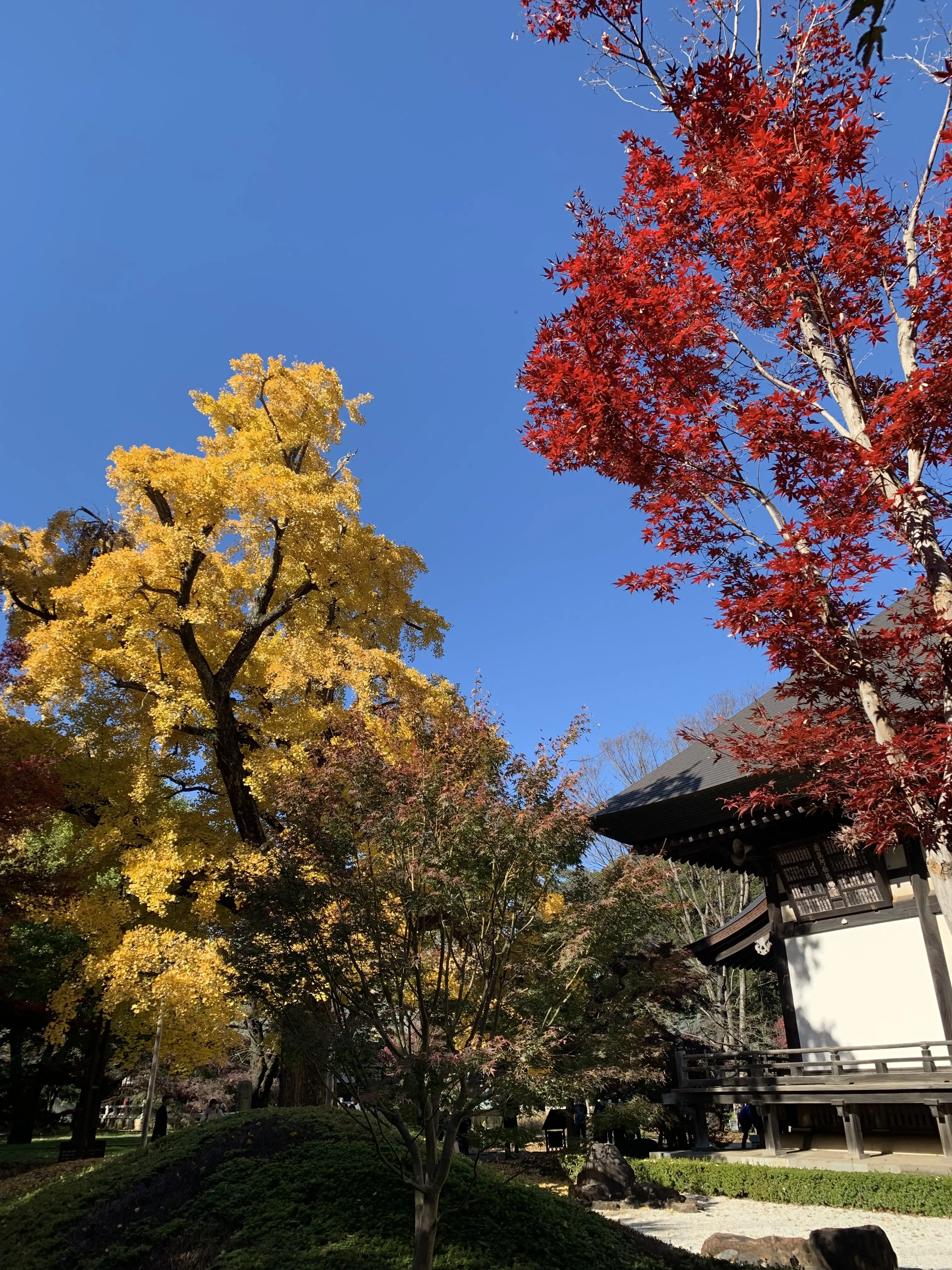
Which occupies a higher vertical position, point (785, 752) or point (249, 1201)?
point (785, 752)

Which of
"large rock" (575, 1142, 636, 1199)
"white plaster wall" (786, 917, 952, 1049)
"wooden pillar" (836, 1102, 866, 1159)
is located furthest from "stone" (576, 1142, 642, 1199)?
"white plaster wall" (786, 917, 952, 1049)

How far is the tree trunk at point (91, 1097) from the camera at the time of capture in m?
16.2

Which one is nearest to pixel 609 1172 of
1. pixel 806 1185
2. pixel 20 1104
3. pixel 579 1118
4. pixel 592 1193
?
pixel 592 1193

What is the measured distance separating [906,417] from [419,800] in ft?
14.3

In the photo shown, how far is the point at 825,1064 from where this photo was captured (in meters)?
10.2

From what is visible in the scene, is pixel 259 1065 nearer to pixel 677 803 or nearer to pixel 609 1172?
pixel 609 1172

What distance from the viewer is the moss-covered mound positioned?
6289 millimetres

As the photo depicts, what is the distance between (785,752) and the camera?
519 cm

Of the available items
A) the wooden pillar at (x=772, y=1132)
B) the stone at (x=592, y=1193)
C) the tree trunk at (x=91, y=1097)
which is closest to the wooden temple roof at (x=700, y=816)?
the wooden pillar at (x=772, y=1132)

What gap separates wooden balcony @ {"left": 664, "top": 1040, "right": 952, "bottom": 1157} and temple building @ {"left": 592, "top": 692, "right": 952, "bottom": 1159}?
23 millimetres

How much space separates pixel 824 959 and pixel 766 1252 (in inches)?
199

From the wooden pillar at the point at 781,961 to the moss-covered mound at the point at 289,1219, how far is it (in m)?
5.13

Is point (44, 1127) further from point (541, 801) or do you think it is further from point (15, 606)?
point (541, 801)

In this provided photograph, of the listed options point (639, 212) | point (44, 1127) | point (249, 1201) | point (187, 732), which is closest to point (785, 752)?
point (639, 212)
